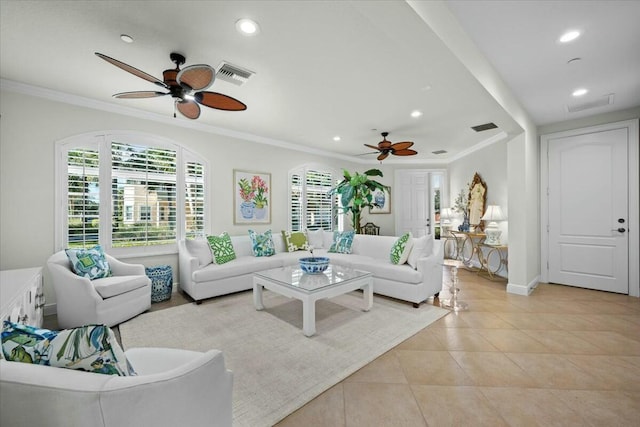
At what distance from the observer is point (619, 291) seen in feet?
12.9

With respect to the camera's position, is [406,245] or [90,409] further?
[406,245]

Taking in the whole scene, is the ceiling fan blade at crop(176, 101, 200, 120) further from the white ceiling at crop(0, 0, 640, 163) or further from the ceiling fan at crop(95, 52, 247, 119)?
the white ceiling at crop(0, 0, 640, 163)

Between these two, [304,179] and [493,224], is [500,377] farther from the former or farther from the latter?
[304,179]

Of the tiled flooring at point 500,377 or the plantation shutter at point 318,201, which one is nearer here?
the tiled flooring at point 500,377

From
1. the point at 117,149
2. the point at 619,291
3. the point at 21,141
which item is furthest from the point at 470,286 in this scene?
the point at 21,141

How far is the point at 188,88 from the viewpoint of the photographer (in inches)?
93.7

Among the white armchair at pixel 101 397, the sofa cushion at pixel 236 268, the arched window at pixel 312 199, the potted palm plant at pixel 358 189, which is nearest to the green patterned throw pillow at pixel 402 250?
the potted palm plant at pixel 358 189

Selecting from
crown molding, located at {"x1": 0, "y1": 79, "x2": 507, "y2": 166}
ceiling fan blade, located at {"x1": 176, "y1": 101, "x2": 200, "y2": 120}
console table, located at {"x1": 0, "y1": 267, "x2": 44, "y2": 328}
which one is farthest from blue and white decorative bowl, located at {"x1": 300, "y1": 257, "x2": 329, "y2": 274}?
crown molding, located at {"x1": 0, "y1": 79, "x2": 507, "y2": 166}

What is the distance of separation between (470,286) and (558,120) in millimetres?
3061

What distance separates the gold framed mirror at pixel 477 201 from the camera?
17.9ft

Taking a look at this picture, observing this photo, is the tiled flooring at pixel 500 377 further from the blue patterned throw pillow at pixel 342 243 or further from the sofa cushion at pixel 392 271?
the blue patterned throw pillow at pixel 342 243

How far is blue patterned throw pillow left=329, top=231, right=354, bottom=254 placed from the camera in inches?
190

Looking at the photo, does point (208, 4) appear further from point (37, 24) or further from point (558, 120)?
point (558, 120)

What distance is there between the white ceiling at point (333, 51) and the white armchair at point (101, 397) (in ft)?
6.63
